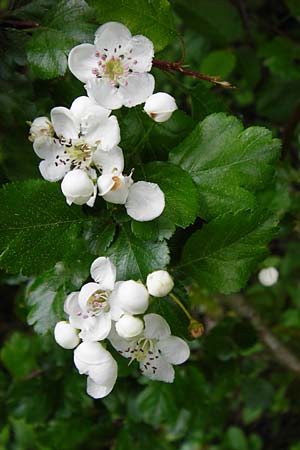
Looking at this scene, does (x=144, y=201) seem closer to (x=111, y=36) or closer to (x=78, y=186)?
(x=78, y=186)

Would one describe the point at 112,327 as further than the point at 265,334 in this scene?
No

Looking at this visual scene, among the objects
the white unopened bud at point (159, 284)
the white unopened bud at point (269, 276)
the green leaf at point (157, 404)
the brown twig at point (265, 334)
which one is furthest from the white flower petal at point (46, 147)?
the brown twig at point (265, 334)

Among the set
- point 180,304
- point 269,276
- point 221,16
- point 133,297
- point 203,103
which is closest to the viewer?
point 133,297

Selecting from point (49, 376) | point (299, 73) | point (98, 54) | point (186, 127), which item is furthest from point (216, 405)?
point (98, 54)

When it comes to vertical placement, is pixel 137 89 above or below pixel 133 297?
above

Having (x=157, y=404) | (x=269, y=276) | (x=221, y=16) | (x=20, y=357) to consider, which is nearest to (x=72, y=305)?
(x=269, y=276)

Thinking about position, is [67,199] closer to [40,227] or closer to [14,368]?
[40,227]

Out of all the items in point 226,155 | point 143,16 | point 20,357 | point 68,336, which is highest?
point 143,16
